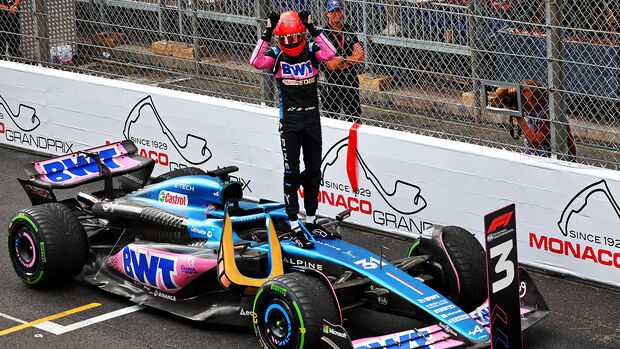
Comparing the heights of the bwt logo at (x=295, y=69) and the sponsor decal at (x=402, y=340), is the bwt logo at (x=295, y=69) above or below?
above

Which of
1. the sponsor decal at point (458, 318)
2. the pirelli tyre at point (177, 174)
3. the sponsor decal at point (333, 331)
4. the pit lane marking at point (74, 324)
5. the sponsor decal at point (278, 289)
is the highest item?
the pirelli tyre at point (177, 174)

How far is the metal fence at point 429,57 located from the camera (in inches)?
336

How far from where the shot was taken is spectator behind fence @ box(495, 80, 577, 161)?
28.7ft

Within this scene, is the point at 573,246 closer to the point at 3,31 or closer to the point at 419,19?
the point at 419,19

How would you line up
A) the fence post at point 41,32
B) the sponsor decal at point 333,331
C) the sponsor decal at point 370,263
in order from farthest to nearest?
the fence post at point 41,32, the sponsor decal at point 370,263, the sponsor decal at point 333,331

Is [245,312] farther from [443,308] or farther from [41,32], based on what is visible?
[41,32]

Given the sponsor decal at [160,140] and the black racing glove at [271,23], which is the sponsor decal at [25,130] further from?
the black racing glove at [271,23]

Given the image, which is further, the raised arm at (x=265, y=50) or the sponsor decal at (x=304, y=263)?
the raised arm at (x=265, y=50)

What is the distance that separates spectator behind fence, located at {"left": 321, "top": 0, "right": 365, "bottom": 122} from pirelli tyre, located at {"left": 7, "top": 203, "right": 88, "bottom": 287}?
308 cm

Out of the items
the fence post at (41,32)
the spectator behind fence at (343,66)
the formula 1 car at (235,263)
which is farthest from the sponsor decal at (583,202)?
the fence post at (41,32)

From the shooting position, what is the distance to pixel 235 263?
733 centimetres

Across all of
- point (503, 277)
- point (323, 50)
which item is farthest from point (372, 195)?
point (503, 277)

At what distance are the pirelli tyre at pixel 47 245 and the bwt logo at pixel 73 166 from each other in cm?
54

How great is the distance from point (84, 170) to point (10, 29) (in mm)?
4931
